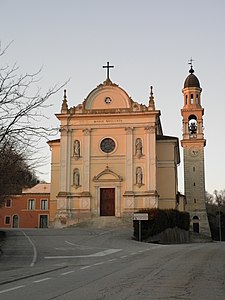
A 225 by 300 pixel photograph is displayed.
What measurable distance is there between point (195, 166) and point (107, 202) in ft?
68.3

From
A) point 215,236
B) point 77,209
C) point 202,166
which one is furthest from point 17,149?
point 215,236

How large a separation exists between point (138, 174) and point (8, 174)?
30.7m

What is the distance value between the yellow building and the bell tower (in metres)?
14.5

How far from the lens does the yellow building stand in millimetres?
50219

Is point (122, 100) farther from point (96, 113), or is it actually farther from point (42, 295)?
point (42, 295)

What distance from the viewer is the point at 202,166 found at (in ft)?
222

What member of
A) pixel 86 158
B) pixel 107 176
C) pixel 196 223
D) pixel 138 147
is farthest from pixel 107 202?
pixel 196 223

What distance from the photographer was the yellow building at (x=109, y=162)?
50.2 metres

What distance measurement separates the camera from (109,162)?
51469 mm

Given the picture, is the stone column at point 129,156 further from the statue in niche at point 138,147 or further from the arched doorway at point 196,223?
the arched doorway at point 196,223

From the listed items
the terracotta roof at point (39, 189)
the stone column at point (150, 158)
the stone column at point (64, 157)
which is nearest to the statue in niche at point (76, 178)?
the stone column at point (64, 157)

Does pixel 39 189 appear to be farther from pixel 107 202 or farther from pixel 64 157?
pixel 107 202

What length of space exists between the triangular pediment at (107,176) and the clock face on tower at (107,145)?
198cm

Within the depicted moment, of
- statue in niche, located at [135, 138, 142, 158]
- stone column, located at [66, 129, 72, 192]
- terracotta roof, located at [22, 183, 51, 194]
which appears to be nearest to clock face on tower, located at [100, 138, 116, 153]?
statue in niche, located at [135, 138, 142, 158]
